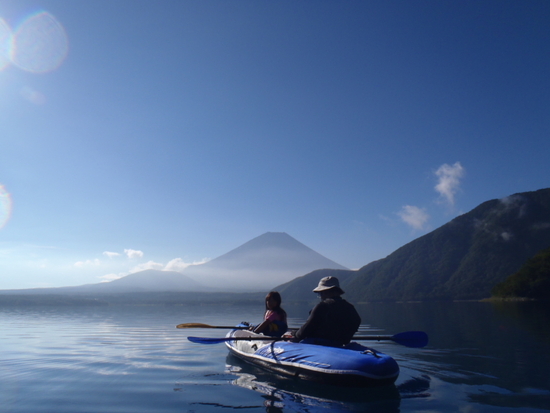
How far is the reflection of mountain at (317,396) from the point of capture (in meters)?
5.88

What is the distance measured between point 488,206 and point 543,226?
2968 cm

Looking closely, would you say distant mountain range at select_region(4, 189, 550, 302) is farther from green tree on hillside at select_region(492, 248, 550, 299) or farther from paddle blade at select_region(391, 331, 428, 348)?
paddle blade at select_region(391, 331, 428, 348)

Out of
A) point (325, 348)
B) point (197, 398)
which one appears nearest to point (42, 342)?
point (197, 398)

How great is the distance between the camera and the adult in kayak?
780cm

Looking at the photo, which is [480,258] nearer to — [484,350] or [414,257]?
[414,257]

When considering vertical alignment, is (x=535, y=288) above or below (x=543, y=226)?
below

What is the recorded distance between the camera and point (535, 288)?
6806cm

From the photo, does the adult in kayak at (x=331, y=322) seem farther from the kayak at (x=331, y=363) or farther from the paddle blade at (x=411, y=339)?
the paddle blade at (x=411, y=339)

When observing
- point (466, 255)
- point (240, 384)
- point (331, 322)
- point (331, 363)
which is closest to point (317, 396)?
point (331, 363)

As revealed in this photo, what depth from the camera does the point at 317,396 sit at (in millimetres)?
6465

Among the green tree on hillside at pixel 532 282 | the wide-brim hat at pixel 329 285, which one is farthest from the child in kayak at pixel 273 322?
the green tree on hillside at pixel 532 282

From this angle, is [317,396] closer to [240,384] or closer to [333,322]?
[333,322]

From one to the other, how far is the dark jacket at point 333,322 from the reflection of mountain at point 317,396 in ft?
3.50

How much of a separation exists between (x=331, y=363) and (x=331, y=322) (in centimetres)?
123
